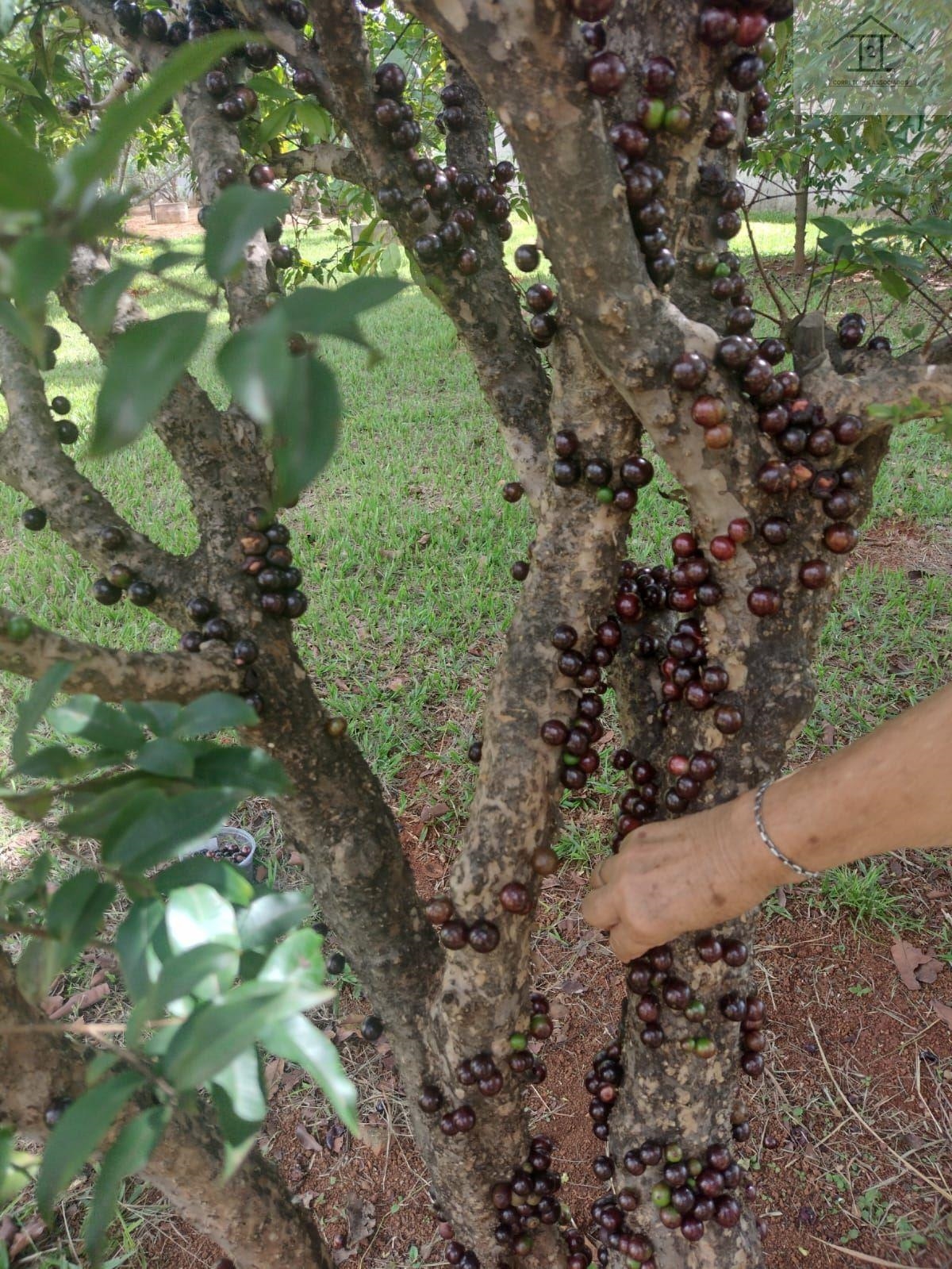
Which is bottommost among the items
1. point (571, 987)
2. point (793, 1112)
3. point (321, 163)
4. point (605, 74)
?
point (793, 1112)

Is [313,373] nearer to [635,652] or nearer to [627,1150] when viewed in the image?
[635,652]

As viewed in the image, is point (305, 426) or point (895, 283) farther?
point (895, 283)

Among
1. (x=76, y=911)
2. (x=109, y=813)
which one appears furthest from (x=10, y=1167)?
(x=109, y=813)

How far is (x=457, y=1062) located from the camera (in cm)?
192

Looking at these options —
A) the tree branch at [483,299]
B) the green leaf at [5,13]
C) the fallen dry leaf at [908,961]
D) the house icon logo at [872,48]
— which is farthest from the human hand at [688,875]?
the house icon logo at [872,48]

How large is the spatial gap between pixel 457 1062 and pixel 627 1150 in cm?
42

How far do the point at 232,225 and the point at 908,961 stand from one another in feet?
10.1

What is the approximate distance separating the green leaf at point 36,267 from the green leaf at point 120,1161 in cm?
69

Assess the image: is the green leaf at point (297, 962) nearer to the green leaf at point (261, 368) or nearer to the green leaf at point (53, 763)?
the green leaf at point (53, 763)

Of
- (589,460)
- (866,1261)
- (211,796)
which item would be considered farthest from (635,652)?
(866,1261)

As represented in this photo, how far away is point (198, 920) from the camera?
83 centimetres

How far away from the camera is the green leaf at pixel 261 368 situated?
0.48m

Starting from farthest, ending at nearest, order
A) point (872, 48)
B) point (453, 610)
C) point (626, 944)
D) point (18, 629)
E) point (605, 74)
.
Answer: point (453, 610) → point (872, 48) → point (626, 944) → point (18, 629) → point (605, 74)

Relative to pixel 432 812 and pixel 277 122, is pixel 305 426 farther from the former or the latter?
pixel 432 812
